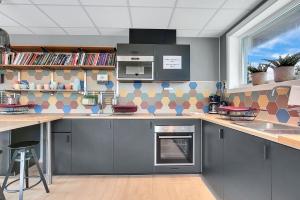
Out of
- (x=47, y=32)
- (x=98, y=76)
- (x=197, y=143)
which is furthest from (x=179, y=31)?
(x=47, y=32)

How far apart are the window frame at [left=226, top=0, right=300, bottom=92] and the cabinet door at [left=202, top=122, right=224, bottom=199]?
0.70 metres

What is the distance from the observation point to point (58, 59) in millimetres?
3588

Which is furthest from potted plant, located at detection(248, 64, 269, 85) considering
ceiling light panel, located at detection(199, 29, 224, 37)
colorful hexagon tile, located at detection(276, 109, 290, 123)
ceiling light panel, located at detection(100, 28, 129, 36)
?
ceiling light panel, located at detection(100, 28, 129, 36)

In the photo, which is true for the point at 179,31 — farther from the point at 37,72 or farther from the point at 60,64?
the point at 37,72

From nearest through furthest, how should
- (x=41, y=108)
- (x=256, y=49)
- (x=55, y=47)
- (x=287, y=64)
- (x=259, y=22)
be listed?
(x=287, y=64)
(x=259, y=22)
(x=256, y=49)
(x=55, y=47)
(x=41, y=108)

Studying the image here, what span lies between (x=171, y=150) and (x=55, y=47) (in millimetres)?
2361

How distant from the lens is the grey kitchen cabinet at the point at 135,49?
3.45 meters

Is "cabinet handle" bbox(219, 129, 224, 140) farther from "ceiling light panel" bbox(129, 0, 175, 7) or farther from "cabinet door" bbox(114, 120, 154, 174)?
"ceiling light panel" bbox(129, 0, 175, 7)

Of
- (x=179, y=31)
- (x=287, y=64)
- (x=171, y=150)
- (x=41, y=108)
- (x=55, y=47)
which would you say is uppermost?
(x=179, y=31)

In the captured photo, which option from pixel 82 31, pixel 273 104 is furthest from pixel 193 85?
pixel 82 31

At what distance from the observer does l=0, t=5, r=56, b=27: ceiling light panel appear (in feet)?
9.06

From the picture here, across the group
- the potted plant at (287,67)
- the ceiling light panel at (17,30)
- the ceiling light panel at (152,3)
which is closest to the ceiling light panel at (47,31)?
the ceiling light panel at (17,30)

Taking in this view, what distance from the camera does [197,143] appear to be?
3.20m

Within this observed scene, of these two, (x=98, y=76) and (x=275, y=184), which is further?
(x=98, y=76)
